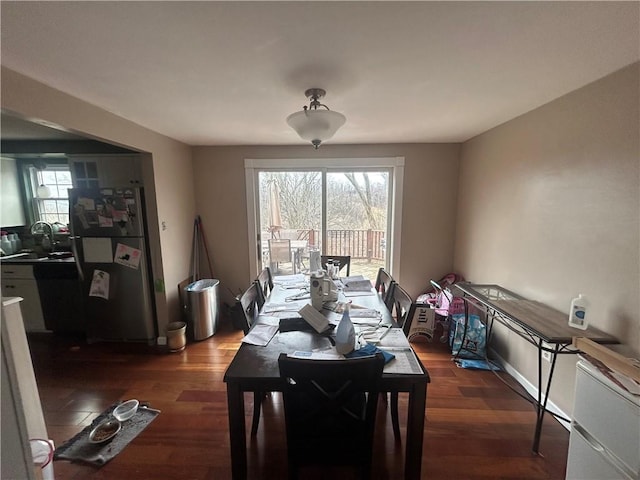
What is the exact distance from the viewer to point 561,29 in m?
1.11

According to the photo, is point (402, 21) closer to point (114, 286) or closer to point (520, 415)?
point (520, 415)

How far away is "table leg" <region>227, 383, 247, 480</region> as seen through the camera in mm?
1256

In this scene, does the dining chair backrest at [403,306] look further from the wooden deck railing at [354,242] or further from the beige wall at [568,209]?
the wooden deck railing at [354,242]

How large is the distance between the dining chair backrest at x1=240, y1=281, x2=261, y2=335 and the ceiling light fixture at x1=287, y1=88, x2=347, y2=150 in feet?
3.66

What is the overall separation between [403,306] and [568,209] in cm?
128

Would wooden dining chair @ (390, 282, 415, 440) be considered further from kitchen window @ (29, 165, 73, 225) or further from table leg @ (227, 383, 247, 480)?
kitchen window @ (29, 165, 73, 225)

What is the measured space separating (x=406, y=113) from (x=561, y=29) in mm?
1096

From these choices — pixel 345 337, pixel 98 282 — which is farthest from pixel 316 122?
pixel 98 282

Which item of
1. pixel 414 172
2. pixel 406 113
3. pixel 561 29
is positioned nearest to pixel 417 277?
pixel 414 172

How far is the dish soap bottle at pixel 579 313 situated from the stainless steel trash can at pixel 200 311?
309 centimetres

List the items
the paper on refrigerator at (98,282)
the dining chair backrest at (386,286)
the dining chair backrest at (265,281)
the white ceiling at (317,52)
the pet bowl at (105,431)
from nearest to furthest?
the white ceiling at (317,52) < the pet bowl at (105,431) < the dining chair backrest at (386,286) < the dining chair backrest at (265,281) < the paper on refrigerator at (98,282)

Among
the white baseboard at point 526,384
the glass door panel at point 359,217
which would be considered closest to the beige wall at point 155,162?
the glass door panel at point 359,217

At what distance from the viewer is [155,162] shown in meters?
2.63

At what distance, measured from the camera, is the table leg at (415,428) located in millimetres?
1239
